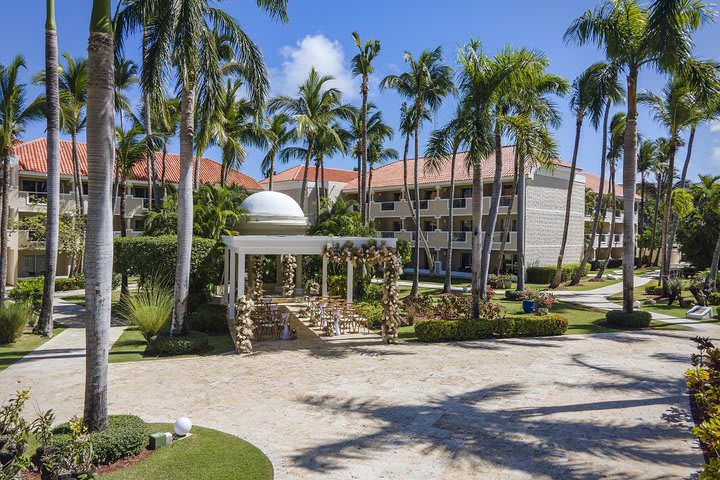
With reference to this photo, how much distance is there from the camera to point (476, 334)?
18016 mm

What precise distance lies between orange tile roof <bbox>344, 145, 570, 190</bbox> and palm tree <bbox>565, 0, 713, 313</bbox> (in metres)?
13.6

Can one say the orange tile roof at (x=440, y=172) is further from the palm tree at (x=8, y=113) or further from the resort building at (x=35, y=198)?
the palm tree at (x=8, y=113)

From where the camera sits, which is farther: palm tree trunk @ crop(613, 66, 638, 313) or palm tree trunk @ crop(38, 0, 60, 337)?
palm tree trunk @ crop(613, 66, 638, 313)

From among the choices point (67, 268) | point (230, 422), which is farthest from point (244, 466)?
point (67, 268)

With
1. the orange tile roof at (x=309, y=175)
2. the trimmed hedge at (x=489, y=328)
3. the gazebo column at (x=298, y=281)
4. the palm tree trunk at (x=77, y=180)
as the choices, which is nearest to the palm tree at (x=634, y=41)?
the trimmed hedge at (x=489, y=328)

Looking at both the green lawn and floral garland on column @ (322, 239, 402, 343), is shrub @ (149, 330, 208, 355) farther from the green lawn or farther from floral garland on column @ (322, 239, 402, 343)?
the green lawn

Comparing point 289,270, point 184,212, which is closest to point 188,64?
point 184,212

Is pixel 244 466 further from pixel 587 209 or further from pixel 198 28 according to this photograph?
pixel 587 209

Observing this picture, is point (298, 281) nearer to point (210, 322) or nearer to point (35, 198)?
point (210, 322)

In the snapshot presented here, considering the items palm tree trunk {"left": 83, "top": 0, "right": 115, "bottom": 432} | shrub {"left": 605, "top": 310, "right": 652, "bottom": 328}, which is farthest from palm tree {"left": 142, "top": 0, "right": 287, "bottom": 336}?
shrub {"left": 605, "top": 310, "right": 652, "bottom": 328}

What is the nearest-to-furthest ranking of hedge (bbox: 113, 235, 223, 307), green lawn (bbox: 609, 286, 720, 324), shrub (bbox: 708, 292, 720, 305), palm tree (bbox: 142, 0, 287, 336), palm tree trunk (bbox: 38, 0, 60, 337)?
1. palm tree (bbox: 142, 0, 287, 336)
2. palm tree trunk (bbox: 38, 0, 60, 337)
3. hedge (bbox: 113, 235, 223, 307)
4. green lawn (bbox: 609, 286, 720, 324)
5. shrub (bbox: 708, 292, 720, 305)

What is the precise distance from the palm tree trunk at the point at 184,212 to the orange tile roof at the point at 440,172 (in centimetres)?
2022

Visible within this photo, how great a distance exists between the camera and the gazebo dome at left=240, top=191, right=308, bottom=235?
23531 millimetres

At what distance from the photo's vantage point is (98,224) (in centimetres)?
814
